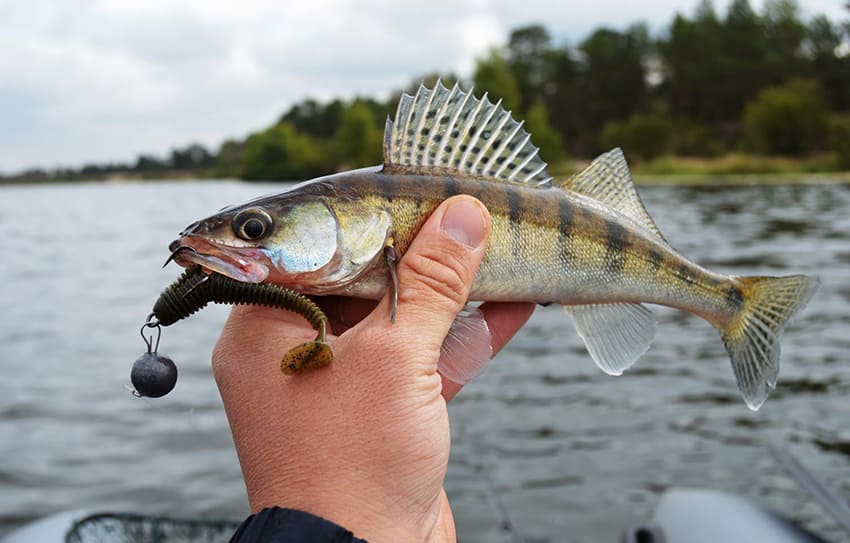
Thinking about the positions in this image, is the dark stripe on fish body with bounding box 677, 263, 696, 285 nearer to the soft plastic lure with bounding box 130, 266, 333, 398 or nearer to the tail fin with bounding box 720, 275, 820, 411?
the tail fin with bounding box 720, 275, 820, 411

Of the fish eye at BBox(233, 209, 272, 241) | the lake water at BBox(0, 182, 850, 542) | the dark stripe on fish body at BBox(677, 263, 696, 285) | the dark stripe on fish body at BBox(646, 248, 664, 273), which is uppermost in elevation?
the fish eye at BBox(233, 209, 272, 241)

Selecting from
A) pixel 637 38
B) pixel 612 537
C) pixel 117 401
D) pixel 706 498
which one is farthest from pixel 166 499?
pixel 637 38

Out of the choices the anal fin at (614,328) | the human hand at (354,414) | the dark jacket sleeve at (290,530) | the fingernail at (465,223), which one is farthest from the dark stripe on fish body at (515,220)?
the dark jacket sleeve at (290,530)

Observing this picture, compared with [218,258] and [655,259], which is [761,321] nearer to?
[655,259]

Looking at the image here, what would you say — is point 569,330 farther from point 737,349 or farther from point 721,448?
point 737,349

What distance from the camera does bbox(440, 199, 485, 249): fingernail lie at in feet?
8.91

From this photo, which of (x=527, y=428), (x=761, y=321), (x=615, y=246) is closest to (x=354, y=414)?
(x=615, y=246)

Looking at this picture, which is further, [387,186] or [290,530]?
[387,186]

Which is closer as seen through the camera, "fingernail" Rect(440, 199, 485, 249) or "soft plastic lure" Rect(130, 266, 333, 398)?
"soft plastic lure" Rect(130, 266, 333, 398)

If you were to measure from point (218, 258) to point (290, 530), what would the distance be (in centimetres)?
86

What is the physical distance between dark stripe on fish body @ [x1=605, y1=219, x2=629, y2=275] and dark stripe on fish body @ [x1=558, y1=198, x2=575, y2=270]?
0.59 ft

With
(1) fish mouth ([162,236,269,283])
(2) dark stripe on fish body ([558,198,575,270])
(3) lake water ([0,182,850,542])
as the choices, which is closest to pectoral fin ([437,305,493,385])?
(2) dark stripe on fish body ([558,198,575,270])

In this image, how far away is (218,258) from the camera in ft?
8.13

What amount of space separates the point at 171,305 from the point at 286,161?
307 feet
